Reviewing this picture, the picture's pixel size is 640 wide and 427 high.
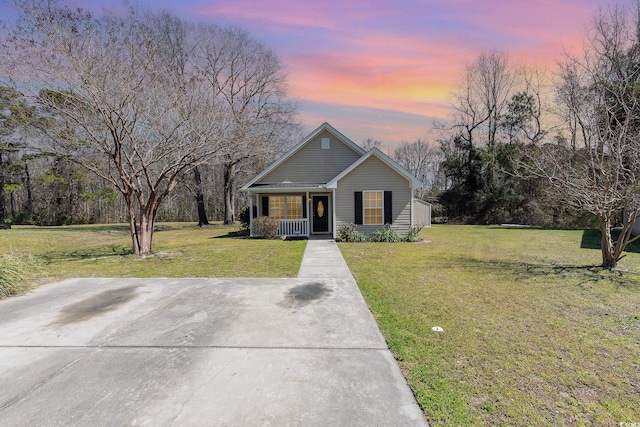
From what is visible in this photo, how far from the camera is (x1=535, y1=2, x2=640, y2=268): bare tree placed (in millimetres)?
7039

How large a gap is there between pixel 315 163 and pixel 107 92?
383 inches

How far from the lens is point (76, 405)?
277 centimetres

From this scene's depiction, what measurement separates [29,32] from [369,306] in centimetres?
1111

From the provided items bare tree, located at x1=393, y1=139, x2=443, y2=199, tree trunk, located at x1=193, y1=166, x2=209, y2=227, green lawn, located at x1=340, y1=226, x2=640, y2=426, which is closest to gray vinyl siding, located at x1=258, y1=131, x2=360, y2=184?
green lawn, located at x1=340, y1=226, x2=640, y2=426

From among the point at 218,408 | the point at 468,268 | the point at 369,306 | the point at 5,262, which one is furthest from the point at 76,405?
the point at 468,268

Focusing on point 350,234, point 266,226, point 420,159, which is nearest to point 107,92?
point 266,226

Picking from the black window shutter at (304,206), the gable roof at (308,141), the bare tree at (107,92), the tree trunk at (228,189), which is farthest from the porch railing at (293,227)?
the tree trunk at (228,189)

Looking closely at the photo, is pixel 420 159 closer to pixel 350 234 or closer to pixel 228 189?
pixel 228 189

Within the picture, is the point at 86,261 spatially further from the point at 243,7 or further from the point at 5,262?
the point at 243,7

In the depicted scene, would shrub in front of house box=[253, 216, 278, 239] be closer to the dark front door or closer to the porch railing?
the porch railing

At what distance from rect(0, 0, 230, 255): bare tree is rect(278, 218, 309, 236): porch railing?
565cm

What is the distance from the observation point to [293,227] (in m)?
15.7

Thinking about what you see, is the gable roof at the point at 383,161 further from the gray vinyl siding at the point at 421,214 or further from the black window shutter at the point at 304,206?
the gray vinyl siding at the point at 421,214

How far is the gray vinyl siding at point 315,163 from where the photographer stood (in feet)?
53.6
